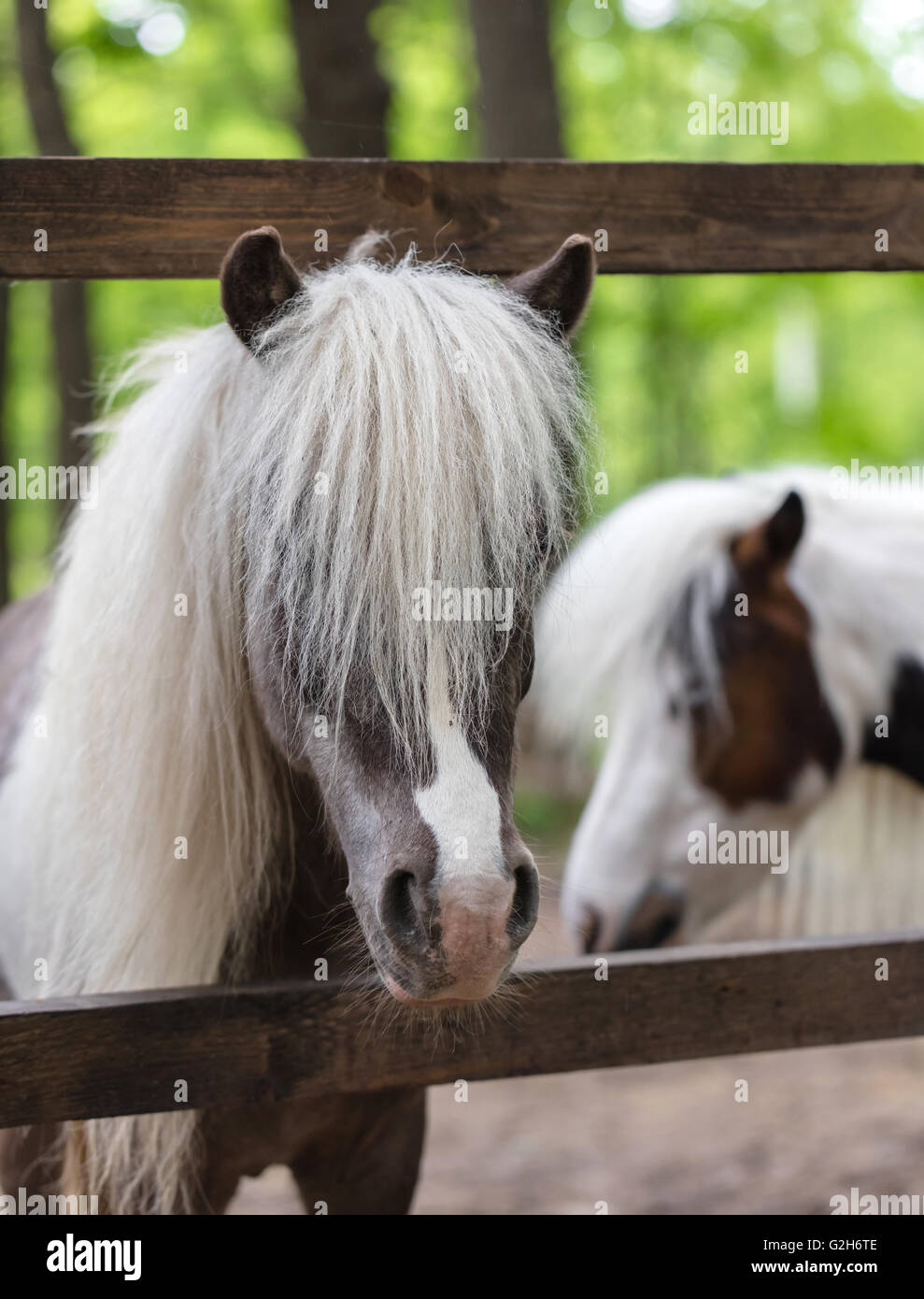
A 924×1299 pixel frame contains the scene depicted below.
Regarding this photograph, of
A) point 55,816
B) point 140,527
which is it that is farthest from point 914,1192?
point 140,527

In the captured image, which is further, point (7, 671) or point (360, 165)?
point (7, 671)

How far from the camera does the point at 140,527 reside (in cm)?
181

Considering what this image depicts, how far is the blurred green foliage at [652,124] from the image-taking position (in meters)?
10.0

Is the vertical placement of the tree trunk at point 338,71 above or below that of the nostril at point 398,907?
above

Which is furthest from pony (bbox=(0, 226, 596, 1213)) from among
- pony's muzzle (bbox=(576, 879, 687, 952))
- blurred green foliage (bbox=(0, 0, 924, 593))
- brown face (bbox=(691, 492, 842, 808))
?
blurred green foliage (bbox=(0, 0, 924, 593))

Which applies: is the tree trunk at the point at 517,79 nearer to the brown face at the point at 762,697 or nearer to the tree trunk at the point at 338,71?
the tree trunk at the point at 338,71

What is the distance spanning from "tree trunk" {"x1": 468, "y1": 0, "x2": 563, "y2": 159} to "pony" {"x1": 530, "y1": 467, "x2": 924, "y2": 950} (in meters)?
3.50

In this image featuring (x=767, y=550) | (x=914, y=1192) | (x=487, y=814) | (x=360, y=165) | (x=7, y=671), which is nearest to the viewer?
(x=487, y=814)

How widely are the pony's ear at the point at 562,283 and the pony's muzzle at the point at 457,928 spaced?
2.77ft

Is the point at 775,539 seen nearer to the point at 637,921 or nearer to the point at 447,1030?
the point at 637,921

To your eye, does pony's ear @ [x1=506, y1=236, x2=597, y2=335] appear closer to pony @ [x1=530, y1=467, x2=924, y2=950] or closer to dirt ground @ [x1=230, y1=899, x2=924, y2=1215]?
pony @ [x1=530, y1=467, x2=924, y2=950]

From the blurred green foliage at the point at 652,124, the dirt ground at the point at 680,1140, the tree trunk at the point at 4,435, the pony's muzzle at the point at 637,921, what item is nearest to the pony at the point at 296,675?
the pony's muzzle at the point at 637,921

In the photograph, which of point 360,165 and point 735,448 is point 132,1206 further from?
point 735,448
